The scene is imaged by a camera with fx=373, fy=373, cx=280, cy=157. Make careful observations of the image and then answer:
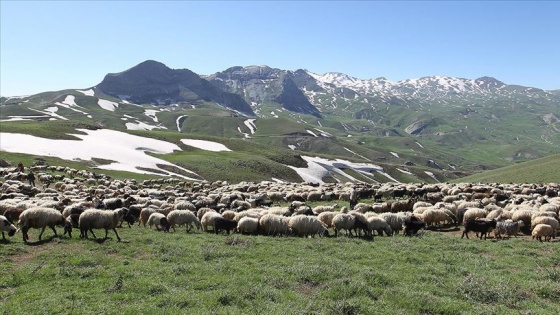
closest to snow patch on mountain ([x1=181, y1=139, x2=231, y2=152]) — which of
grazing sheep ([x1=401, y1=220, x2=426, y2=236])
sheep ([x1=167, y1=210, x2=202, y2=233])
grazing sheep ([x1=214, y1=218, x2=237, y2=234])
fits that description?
sheep ([x1=167, y1=210, x2=202, y2=233])

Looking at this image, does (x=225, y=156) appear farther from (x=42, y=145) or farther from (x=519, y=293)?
(x=519, y=293)

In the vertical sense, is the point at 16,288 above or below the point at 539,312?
below

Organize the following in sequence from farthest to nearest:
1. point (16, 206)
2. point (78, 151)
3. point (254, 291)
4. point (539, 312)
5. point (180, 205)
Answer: point (78, 151) → point (180, 205) → point (16, 206) → point (254, 291) → point (539, 312)

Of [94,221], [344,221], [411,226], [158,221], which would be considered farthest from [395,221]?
[94,221]

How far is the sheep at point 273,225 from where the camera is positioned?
83.1ft

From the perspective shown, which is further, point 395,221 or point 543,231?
point 395,221

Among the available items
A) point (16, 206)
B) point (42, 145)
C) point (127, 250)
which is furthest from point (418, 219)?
Answer: point (42, 145)

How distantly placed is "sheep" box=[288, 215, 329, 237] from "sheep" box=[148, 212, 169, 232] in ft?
29.8

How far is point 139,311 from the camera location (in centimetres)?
1202

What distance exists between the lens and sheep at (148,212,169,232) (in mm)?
27062

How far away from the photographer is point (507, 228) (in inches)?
1022

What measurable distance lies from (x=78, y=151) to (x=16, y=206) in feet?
245

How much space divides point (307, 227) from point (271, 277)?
33.0 feet

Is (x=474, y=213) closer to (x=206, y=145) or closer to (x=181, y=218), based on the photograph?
(x=181, y=218)
